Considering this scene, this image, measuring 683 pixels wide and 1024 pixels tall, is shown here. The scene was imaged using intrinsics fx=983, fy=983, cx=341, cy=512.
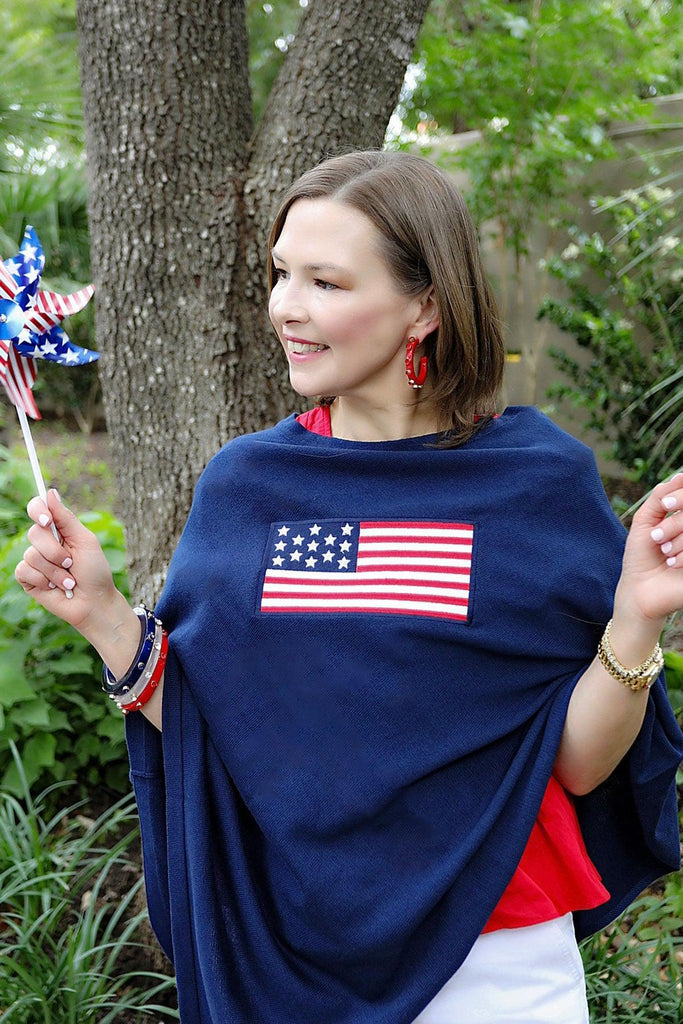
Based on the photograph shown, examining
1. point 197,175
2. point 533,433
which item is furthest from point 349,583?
point 197,175

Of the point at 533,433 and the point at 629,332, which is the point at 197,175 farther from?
the point at 629,332

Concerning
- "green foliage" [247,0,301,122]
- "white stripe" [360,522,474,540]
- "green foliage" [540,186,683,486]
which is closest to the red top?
"white stripe" [360,522,474,540]

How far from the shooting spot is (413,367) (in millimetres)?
1740

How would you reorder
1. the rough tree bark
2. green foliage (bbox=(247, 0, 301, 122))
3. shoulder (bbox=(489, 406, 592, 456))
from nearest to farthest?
shoulder (bbox=(489, 406, 592, 456)) → the rough tree bark → green foliage (bbox=(247, 0, 301, 122))

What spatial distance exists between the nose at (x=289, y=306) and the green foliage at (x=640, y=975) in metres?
1.79

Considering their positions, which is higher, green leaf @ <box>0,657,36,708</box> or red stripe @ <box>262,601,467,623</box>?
red stripe @ <box>262,601,467,623</box>

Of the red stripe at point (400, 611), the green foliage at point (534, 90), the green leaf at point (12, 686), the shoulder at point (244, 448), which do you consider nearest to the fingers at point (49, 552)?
the shoulder at point (244, 448)

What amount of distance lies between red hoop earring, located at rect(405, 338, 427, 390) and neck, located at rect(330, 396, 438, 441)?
4 centimetres

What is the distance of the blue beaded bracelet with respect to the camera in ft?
5.62

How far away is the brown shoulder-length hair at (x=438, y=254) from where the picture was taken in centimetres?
165

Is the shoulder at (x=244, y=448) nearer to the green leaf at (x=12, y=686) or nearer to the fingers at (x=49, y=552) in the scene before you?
the fingers at (x=49, y=552)

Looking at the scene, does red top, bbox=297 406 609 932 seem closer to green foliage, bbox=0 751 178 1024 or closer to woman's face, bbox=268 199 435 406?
woman's face, bbox=268 199 435 406

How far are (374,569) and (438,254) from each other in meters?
0.55

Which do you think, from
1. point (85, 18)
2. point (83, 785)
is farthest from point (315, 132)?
point (83, 785)
